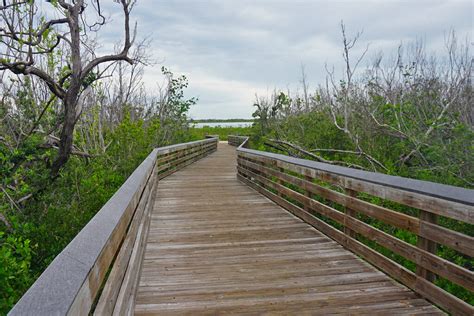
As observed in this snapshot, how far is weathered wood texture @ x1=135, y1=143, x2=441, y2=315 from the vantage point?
10.5 feet

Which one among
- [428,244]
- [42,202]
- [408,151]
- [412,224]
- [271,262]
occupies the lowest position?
[271,262]

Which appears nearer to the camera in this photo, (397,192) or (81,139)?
(397,192)

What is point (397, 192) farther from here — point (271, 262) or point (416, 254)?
point (271, 262)

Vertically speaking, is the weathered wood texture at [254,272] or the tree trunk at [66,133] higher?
the tree trunk at [66,133]

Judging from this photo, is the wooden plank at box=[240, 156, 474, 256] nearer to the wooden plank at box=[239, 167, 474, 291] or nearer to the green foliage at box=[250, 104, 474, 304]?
the wooden plank at box=[239, 167, 474, 291]

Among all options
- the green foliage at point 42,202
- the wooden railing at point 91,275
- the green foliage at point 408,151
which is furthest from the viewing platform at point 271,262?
the green foliage at point 42,202

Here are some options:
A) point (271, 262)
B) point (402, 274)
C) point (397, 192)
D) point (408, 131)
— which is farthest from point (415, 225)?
point (408, 131)

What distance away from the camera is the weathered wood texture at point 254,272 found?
3.21 m

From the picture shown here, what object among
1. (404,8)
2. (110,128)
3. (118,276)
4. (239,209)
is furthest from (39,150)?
(404,8)

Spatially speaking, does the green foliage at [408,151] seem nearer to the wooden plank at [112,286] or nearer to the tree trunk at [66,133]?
the wooden plank at [112,286]

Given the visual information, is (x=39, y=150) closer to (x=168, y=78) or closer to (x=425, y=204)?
(x=425, y=204)

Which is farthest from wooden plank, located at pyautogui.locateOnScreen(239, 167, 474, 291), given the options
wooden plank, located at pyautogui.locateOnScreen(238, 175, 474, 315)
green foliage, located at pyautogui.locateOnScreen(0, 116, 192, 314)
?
green foliage, located at pyautogui.locateOnScreen(0, 116, 192, 314)

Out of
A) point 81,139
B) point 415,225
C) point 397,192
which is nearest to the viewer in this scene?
point 415,225

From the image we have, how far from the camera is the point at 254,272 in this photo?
3.97 meters
